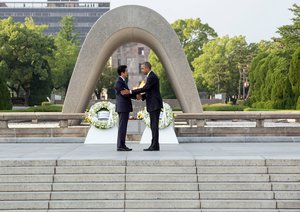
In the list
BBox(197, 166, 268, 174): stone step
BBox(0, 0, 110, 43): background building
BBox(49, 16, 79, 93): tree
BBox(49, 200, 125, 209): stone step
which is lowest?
BBox(49, 200, 125, 209): stone step

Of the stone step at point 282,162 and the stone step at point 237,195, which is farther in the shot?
the stone step at point 282,162

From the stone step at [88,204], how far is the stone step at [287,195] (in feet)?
7.37

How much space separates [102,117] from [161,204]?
5.63 meters

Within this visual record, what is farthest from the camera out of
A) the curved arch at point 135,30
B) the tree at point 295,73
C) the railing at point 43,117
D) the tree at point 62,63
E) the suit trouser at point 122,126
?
the tree at point 62,63

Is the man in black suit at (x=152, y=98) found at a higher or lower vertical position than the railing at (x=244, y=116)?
higher

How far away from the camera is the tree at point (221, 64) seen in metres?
56.7

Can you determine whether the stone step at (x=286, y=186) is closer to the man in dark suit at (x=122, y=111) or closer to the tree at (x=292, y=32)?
the man in dark suit at (x=122, y=111)

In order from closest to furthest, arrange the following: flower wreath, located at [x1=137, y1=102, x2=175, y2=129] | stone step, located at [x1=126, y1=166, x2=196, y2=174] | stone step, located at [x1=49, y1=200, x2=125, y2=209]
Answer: stone step, located at [x1=49, y1=200, x2=125, y2=209] < stone step, located at [x1=126, y1=166, x2=196, y2=174] < flower wreath, located at [x1=137, y1=102, x2=175, y2=129]

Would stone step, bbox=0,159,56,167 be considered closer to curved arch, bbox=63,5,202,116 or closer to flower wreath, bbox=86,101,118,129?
flower wreath, bbox=86,101,118,129

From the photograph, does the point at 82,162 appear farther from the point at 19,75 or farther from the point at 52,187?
the point at 19,75

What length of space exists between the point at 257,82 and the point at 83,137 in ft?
112

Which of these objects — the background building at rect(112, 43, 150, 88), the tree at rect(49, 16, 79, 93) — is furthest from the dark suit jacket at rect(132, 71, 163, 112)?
the tree at rect(49, 16, 79, 93)

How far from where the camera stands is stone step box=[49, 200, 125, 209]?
7.20m

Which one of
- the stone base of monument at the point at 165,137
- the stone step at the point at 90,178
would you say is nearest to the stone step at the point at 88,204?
the stone step at the point at 90,178
